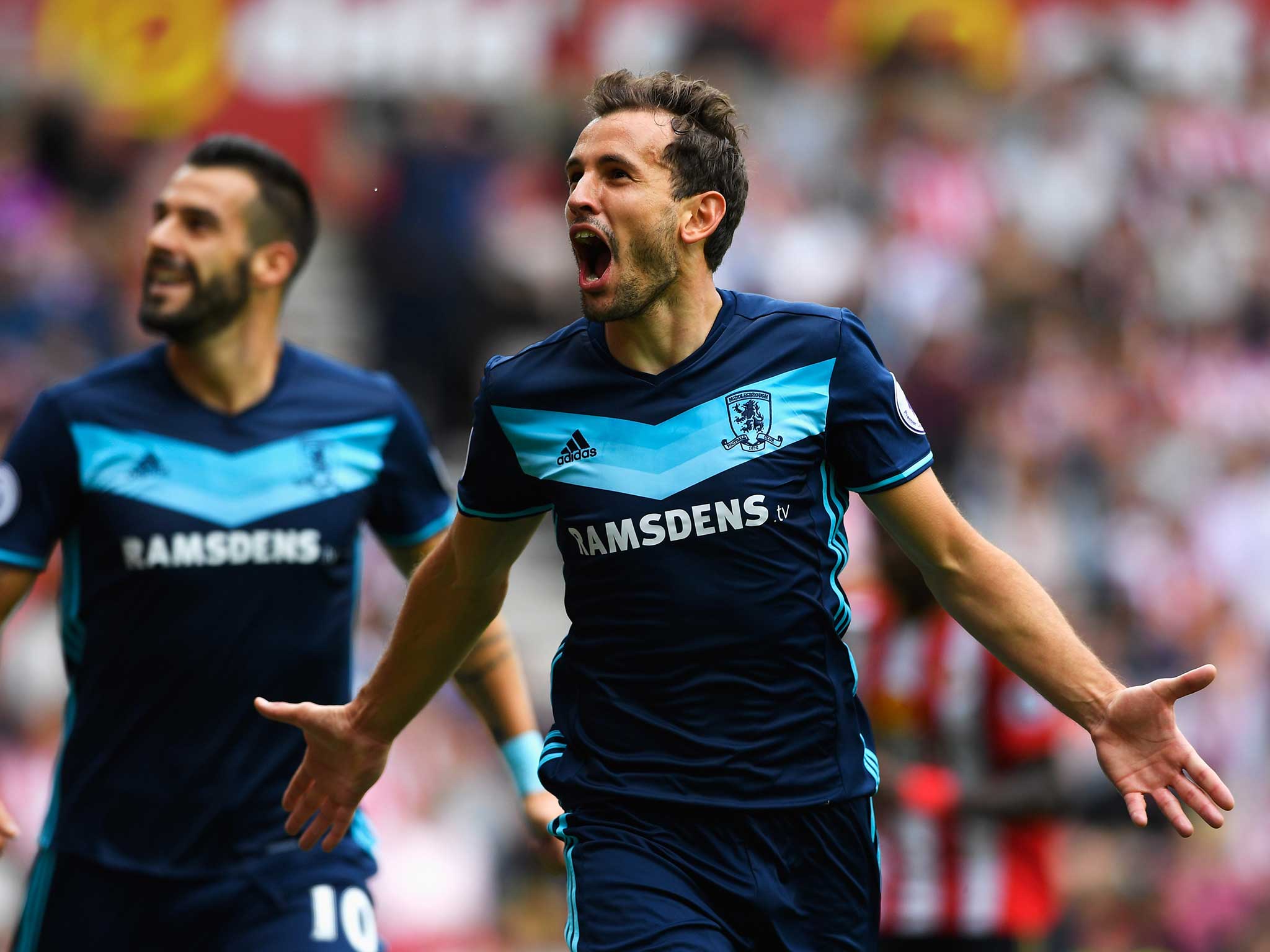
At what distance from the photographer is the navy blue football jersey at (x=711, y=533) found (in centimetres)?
438

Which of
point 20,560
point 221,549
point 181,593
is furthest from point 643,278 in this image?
point 20,560

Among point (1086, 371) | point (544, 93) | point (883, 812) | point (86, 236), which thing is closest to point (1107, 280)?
point (1086, 371)

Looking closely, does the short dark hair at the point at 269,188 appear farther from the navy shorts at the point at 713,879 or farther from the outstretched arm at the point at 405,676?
the navy shorts at the point at 713,879

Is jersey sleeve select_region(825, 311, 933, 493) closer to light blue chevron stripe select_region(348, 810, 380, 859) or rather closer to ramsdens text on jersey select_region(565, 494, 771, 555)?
ramsdens text on jersey select_region(565, 494, 771, 555)

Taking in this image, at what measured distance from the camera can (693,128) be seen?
15.0ft

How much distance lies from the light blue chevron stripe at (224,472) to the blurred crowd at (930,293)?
4.50 m

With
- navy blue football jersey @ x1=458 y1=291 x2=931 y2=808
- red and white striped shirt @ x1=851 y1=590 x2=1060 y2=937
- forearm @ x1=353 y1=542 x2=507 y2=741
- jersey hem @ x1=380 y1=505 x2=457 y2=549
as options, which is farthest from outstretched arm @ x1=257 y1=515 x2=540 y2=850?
red and white striped shirt @ x1=851 y1=590 x2=1060 y2=937

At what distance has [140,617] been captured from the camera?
5.32 meters

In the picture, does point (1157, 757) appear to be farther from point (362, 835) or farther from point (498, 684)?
point (362, 835)

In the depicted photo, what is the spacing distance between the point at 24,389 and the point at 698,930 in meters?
8.03

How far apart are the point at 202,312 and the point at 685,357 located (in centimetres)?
184

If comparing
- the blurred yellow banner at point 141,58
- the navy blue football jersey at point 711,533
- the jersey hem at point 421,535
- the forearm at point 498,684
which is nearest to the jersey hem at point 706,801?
the navy blue football jersey at point 711,533

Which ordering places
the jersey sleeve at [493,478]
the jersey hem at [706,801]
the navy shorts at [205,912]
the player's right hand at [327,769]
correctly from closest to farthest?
1. the jersey hem at [706,801]
2. the jersey sleeve at [493,478]
3. the player's right hand at [327,769]
4. the navy shorts at [205,912]

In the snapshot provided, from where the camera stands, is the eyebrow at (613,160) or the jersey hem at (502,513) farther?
the jersey hem at (502,513)
